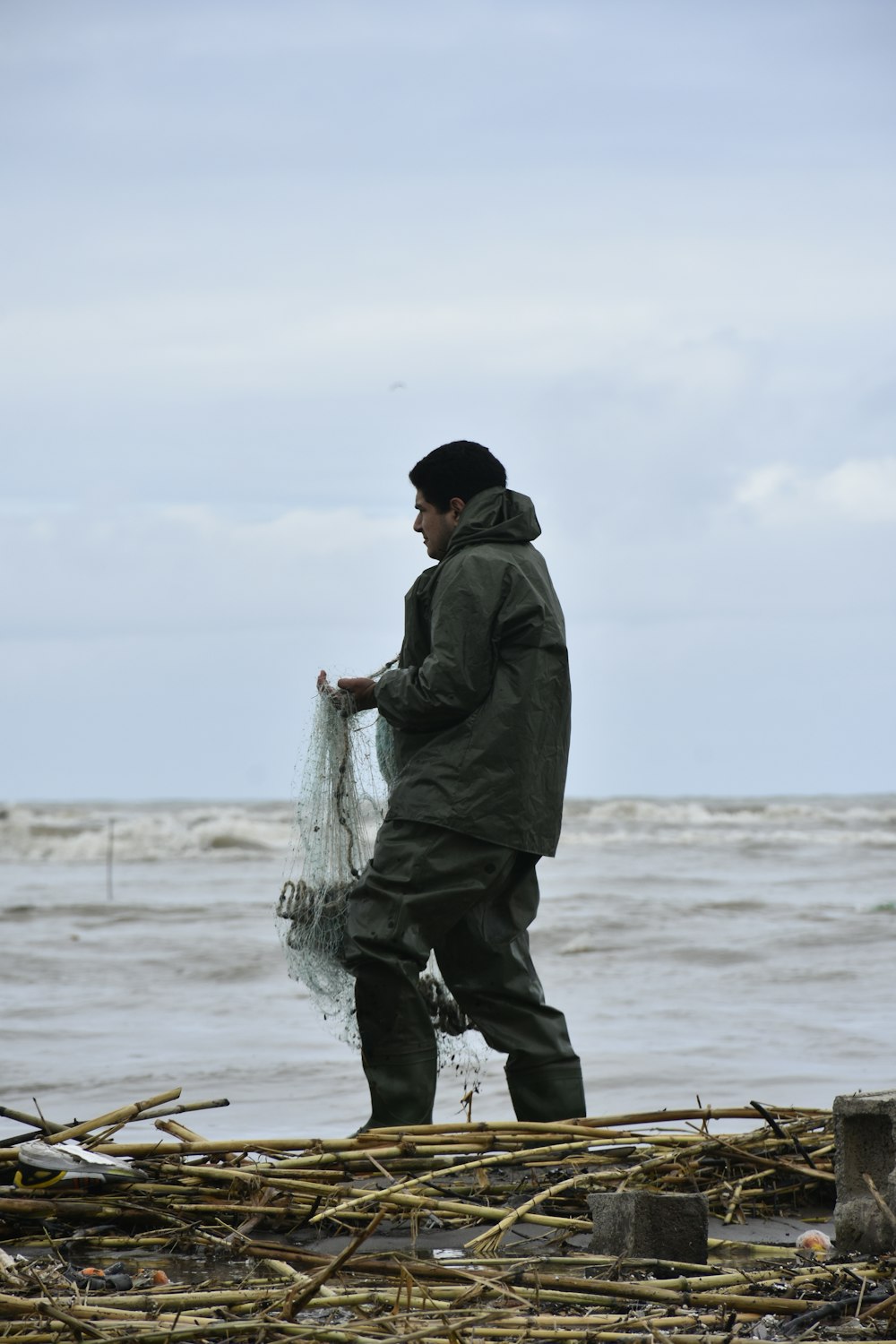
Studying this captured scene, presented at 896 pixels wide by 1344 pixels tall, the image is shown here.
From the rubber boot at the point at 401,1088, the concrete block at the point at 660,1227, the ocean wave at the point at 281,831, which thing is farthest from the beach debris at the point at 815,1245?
the ocean wave at the point at 281,831

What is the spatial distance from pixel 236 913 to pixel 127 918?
3.57ft

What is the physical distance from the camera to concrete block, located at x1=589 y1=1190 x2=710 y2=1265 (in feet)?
10.4

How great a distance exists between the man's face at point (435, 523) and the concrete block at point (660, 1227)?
2.28 metres

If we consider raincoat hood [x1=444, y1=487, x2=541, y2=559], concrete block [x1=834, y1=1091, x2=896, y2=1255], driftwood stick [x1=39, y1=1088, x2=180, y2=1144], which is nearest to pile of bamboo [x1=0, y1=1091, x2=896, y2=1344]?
driftwood stick [x1=39, y1=1088, x2=180, y2=1144]

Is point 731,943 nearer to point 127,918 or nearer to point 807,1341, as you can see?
point 127,918

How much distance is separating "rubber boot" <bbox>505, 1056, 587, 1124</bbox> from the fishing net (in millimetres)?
258

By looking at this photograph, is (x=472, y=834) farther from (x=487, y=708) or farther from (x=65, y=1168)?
(x=65, y=1168)

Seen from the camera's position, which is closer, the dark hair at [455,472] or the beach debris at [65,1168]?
the beach debris at [65,1168]

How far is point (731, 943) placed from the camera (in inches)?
494

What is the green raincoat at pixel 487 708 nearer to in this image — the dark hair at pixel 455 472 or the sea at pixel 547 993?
the dark hair at pixel 455 472

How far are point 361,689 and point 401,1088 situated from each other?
123cm

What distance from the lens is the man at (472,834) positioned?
4.55 m

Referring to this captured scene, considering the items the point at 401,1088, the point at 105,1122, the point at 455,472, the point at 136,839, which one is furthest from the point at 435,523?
the point at 136,839

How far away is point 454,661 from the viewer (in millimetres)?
4531
